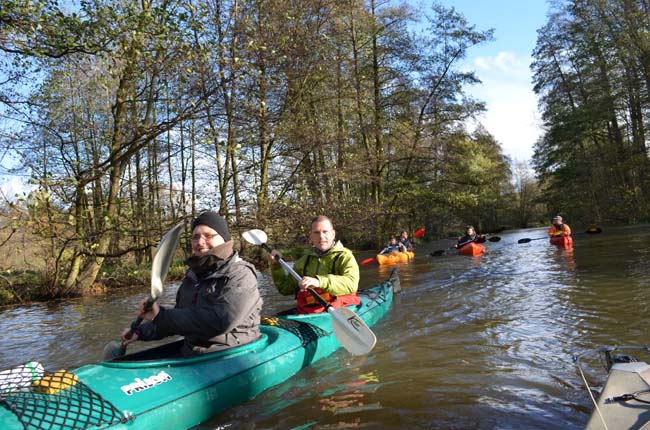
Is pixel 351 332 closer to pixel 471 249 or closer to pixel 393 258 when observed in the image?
pixel 393 258

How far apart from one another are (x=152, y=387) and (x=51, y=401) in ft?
1.74

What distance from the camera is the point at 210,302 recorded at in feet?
10.5

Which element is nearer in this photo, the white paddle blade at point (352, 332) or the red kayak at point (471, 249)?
the white paddle blade at point (352, 332)

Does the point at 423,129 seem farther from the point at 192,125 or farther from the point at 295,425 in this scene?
the point at 295,425

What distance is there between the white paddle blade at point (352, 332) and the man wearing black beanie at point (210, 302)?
0.99m

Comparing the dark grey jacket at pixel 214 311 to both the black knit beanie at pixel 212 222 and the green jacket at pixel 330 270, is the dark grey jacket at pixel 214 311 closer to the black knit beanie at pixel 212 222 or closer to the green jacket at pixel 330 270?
the black knit beanie at pixel 212 222

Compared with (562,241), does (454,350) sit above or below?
below

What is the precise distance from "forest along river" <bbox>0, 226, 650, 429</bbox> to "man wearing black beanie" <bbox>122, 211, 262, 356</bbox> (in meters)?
0.52

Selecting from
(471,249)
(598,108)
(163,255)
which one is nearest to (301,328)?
(163,255)

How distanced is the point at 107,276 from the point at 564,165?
2499 centimetres

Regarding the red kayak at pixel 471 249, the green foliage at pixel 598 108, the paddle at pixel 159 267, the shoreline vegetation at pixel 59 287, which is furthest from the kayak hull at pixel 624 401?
the green foliage at pixel 598 108

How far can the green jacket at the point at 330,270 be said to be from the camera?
15.1 feet

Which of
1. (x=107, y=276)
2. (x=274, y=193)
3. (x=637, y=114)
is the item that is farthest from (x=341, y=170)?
(x=637, y=114)

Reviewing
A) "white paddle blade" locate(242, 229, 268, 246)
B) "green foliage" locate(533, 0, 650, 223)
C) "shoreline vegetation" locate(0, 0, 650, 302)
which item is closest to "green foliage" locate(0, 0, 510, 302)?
"shoreline vegetation" locate(0, 0, 650, 302)
